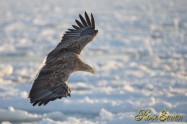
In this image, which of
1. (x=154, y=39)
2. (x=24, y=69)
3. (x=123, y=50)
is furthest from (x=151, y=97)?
(x=154, y=39)

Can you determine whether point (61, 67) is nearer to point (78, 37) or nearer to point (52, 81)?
point (52, 81)

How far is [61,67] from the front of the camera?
19.4 feet

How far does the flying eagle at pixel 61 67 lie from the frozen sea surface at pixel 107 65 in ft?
3.19

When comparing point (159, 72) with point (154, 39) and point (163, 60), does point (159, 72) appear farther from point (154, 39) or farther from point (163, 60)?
point (154, 39)

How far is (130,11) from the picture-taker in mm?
24953

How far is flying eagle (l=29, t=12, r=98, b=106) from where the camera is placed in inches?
216

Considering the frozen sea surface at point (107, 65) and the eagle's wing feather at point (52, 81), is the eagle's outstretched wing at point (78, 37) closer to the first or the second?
the eagle's wing feather at point (52, 81)

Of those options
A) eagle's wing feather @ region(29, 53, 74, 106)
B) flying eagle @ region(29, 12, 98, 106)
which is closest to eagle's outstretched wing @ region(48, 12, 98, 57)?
flying eagle @ region(29, 12, 98, 106)

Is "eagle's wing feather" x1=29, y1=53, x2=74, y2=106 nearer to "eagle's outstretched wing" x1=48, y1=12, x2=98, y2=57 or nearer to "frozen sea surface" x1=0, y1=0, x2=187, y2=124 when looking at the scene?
"eagle's outstretched wing" x1=48, y1=12, x2=98, y2=57

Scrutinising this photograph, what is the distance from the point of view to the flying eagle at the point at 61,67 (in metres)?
5.49

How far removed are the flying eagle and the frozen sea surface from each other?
0.97 m

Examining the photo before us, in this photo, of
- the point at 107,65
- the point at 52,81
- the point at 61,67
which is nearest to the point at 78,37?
the point at 61,67

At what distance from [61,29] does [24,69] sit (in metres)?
7.45

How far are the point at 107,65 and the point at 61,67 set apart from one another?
602 centimetres
